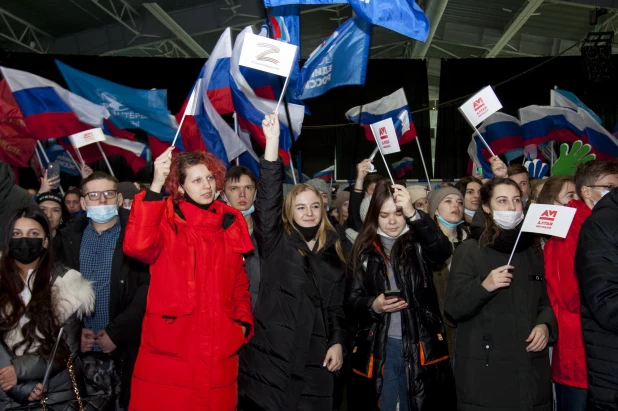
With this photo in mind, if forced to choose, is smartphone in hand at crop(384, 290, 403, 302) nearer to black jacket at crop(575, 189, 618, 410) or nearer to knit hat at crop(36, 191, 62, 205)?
black jacket at crop(575, 189, 618, 410)

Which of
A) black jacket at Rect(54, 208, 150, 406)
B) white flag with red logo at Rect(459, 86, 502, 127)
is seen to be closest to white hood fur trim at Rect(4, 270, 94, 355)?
black jacket at Rect(54, 208, 150, 406)

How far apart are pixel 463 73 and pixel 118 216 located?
12838 mm

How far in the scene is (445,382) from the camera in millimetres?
3129

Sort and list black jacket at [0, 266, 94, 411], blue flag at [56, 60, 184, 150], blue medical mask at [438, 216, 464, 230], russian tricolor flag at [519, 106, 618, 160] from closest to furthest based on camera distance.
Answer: black jacket at [0, 266, 94, 411] < blue medical mask at [438, 216, 464, 230] < blue flag at [56, 60, 184, 150] < russian tricolor flag at [519, 106, 618, 160]

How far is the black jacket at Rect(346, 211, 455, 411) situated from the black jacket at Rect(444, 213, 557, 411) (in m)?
0.11

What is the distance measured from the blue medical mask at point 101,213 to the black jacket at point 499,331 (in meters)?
2.08

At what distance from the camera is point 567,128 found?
838 cm

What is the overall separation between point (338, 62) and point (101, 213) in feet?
7.01

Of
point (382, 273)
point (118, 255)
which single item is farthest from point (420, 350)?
point (118, 255)

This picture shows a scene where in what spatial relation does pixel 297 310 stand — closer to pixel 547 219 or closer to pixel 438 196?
pixel 547 219

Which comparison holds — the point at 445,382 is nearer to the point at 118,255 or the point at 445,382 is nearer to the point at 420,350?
the point at 420,350

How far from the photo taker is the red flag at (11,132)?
21.7 feet

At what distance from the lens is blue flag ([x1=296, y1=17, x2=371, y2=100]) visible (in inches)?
185

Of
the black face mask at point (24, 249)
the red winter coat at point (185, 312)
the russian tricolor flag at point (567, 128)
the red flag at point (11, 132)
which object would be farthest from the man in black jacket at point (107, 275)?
the russian tricolor flag at point (567, 128)
